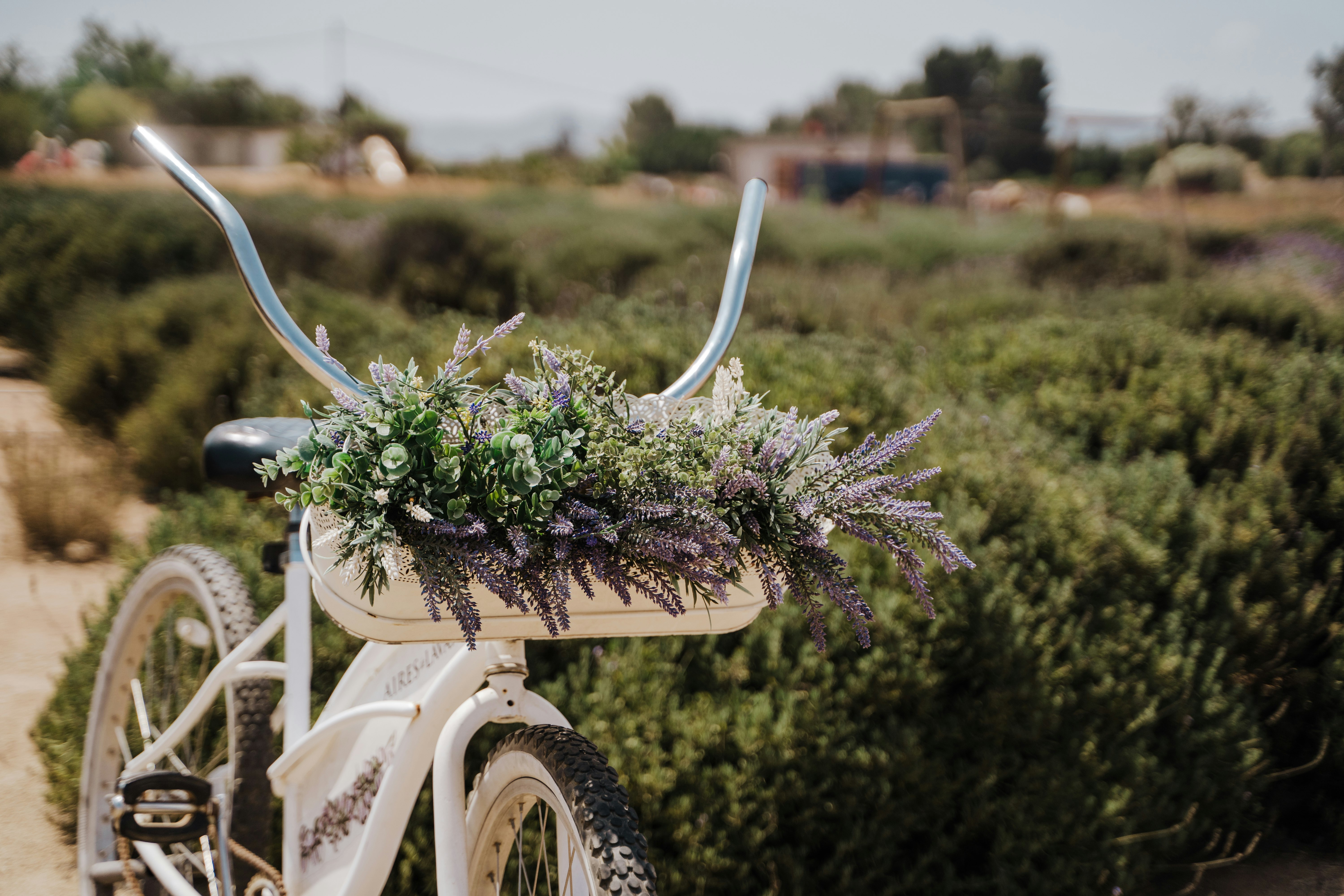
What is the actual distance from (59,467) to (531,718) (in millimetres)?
4778

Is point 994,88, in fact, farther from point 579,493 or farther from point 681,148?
point 579,493

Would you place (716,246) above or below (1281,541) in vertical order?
above

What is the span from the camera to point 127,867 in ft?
6.55

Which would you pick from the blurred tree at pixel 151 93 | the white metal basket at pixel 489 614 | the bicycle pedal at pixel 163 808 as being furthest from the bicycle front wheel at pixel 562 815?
the blurred tree at pixel 151 93

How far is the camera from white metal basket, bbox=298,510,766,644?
1188 millimetres

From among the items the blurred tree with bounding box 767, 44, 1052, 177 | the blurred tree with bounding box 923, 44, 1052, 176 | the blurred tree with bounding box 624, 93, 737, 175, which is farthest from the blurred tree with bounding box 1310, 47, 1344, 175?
the blurred tree with bounding box 624, 93, 737, 175

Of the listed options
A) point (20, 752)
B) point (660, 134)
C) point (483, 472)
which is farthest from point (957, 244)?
point (660, 134)

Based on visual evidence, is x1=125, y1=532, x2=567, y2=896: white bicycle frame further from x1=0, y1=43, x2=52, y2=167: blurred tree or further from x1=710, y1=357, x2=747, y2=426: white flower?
x1=0, y1=43, x2=52, y2=167: blurred tree

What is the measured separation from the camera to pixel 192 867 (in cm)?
236

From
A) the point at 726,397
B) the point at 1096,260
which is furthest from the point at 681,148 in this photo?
the point at 726,397

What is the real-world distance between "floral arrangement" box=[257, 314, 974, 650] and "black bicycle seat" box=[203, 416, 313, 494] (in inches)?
35.9

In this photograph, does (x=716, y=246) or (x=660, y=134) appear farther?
(x=660, y=134)

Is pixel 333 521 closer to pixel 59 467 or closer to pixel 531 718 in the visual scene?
pixel 531 718

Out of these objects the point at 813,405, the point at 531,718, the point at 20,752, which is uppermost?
the point at 813,405
